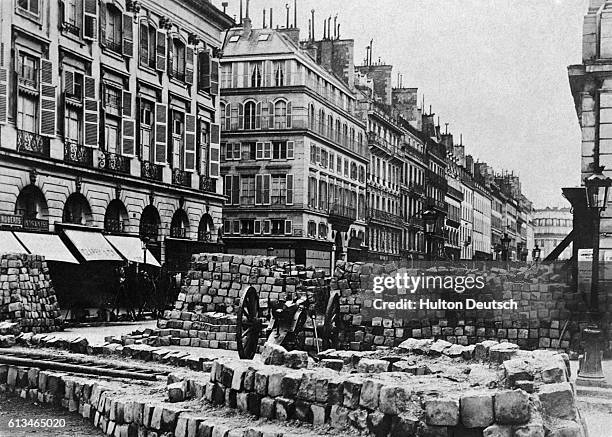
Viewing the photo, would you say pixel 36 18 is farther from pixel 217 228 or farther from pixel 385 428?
pixel 385 428

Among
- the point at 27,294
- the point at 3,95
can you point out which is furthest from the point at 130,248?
the point at 27,294

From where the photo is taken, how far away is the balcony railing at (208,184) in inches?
1656

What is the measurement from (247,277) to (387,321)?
381 cm

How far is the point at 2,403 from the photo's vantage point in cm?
1489

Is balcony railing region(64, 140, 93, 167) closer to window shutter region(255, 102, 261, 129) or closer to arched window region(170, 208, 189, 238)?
arched window region(170, 208, 189, 238)

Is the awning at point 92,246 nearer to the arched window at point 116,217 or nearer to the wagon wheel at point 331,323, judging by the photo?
the arched window at point 116,217

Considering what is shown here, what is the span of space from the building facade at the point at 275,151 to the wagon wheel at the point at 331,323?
30.3 metres

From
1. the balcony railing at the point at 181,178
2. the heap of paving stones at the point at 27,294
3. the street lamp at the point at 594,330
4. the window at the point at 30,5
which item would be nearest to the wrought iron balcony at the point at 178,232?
the balcony railing at the point at 181,178

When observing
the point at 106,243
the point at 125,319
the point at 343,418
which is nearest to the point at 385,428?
the point at 343,418

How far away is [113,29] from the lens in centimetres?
3450

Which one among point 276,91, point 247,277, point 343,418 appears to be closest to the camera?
point 343,418

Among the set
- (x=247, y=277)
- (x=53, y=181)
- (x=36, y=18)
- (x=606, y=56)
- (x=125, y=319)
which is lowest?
(x=125, y=319)

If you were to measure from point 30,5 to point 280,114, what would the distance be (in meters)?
27.9

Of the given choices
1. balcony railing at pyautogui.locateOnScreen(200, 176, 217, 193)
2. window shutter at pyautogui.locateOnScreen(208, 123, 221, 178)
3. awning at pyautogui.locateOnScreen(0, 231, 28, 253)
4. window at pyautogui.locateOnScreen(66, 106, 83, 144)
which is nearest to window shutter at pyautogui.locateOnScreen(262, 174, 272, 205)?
window shutter at pyautogui.locateOnScreen(208, 123, 221, 178)
